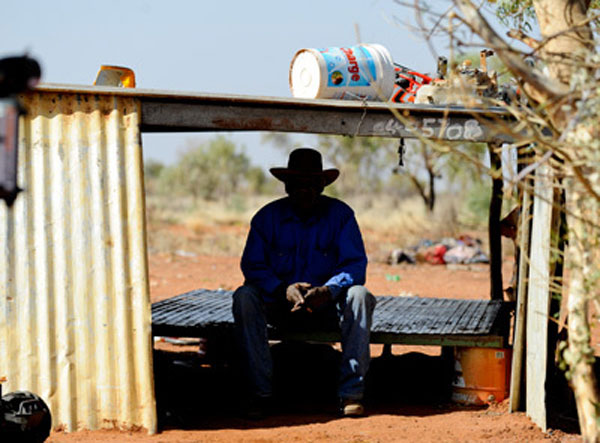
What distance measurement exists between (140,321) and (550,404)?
10.4ft

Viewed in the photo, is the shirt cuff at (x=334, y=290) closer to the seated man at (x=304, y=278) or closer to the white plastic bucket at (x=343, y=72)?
the seated man at (x=304, y=278)

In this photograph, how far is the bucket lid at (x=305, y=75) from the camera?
6320 mm

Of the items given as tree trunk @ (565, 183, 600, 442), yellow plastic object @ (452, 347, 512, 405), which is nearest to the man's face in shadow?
yellow plastic object @ (452, 347, 512, 405)

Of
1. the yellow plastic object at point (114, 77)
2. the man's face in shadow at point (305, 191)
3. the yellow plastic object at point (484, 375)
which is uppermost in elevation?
the yellow plastic object at point (114, 77)

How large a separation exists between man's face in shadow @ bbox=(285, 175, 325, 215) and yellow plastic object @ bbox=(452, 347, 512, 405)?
65.5 inches

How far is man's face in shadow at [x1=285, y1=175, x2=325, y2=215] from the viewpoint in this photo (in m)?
6.98

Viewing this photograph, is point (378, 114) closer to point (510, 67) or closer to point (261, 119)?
point (261, 119)

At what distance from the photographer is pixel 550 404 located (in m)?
6.81

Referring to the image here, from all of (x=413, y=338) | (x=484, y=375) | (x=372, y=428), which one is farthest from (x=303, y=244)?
(x=484, y=375)

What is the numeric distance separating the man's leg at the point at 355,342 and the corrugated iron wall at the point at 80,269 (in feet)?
4.80

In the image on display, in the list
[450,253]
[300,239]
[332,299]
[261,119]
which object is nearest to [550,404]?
[332,299]

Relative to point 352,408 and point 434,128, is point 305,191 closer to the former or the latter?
point 434,128

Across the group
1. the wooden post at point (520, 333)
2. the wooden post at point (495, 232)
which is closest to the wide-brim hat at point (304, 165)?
the wooden post at point (520, 333)

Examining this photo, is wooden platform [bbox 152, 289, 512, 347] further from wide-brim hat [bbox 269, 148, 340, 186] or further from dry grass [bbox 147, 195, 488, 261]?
dry grass [bbox 147, 195, 488, 261]
